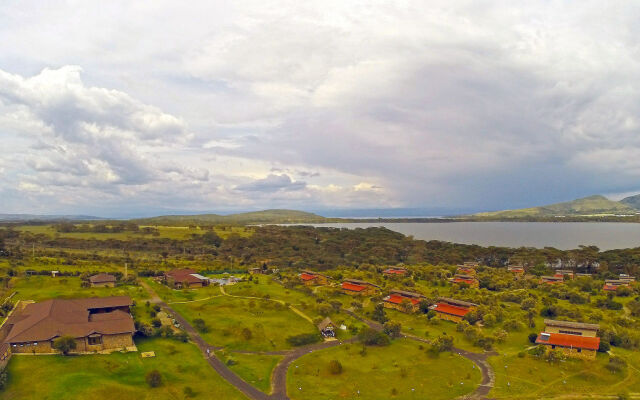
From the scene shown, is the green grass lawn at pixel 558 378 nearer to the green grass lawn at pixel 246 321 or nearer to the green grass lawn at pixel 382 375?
the green grass lawn at pixel 382 375

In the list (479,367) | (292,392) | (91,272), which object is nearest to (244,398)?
(292,392)

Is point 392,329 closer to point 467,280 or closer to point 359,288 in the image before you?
point 359,288

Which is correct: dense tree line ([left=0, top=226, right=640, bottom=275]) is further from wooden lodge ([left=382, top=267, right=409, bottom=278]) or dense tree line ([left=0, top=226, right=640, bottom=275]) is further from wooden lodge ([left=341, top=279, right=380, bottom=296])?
wooden lodge ([left=341, top=279, right=380, bottom=296])

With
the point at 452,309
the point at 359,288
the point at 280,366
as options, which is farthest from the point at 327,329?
the point at 359,288

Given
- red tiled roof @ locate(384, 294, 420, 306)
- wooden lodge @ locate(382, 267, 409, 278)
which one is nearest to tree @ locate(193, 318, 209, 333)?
red tiled roof @ locate(384, 294, 420, 306)

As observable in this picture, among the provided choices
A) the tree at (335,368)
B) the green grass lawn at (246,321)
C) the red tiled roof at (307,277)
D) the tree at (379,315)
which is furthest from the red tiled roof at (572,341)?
the red tiled roof at (307,277)

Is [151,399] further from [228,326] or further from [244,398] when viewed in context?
[228,326]

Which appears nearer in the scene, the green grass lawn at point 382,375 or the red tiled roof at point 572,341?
the green grass lawn at point 382,375

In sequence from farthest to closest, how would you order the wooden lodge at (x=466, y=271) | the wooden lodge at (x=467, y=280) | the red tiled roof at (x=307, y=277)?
1. the wooden lodge at (x=466, y=271)
2. the wooden lodge at (x=467, y=280)
3. the red tiled roof at (x=307, y=277)
